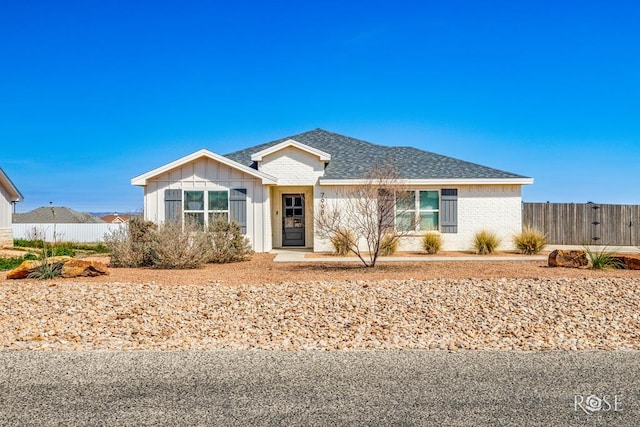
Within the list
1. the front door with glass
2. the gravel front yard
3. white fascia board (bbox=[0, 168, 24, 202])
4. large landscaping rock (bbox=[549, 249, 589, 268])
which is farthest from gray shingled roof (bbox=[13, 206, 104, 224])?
large landscaping rock (bbox=[549, 249, 589, 268])

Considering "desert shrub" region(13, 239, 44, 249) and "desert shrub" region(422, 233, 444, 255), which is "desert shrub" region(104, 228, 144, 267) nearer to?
"desert shrub" region(422, 233, 444, 255)

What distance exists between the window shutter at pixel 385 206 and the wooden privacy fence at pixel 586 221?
39.9ft

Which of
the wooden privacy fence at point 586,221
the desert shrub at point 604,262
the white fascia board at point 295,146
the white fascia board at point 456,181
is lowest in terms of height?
the desert shrub at point 604,262

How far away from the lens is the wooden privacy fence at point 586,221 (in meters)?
24.3

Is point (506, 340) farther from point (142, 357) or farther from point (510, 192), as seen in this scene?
point (510, 192)

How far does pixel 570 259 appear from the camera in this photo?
13.9 metres

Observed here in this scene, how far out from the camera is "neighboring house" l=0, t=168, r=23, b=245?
91.7 ft

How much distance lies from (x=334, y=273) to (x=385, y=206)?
246 cm

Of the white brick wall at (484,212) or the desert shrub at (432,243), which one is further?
the white brick wall at (484,212)

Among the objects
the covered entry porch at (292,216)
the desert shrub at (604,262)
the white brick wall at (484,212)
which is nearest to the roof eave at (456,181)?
the white brick wall at (484,212)

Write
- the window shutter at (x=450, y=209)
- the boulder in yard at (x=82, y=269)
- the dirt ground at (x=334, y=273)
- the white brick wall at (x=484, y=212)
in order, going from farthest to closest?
the white brick wall at (x=484, y=212) → the window shutter at (x=450, y=209) → the boulder in yard at (x=82, y=269) → the dirt ground at (x=334, y=273)

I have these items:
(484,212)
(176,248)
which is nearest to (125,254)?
(176,248)

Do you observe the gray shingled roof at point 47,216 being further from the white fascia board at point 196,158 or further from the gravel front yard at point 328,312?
the gravel front yard at point 328,312

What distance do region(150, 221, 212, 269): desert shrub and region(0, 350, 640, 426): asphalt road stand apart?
7.60 meters
